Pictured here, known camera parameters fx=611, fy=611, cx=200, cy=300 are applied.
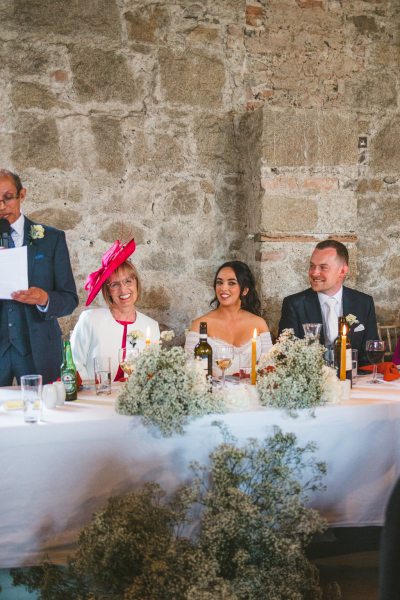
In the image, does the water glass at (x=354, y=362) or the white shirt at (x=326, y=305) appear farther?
the white shirt at (x=326, y=305)

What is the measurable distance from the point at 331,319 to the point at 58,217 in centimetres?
208

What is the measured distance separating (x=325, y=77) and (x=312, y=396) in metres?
3.31

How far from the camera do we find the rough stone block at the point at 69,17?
421 cm

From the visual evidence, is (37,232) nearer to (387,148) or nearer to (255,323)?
(255,323)

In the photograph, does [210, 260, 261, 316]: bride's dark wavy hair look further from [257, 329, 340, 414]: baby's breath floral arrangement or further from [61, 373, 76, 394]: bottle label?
[61, 373, 76, 394]: bottle label

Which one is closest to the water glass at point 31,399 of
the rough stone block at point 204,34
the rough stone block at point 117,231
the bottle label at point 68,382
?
the bottle label at point 68,382

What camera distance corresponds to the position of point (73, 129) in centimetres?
439

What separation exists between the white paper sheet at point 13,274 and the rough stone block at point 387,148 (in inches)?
126

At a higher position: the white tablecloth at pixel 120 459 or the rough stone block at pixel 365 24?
the rough stone block at pixel 365 24

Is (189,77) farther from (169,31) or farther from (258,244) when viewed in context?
(258,244)

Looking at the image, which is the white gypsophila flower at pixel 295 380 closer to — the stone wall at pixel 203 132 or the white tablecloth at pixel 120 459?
the white tablecloth at pixel 120 459

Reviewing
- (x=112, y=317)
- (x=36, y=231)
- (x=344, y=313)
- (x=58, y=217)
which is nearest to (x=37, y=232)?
(x=36, y=231)

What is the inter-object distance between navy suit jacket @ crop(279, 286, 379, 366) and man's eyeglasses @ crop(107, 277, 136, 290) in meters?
0.97

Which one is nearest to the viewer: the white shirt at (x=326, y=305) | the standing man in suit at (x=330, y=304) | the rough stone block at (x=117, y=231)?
the standing man in suit at (x=330, y=304)
